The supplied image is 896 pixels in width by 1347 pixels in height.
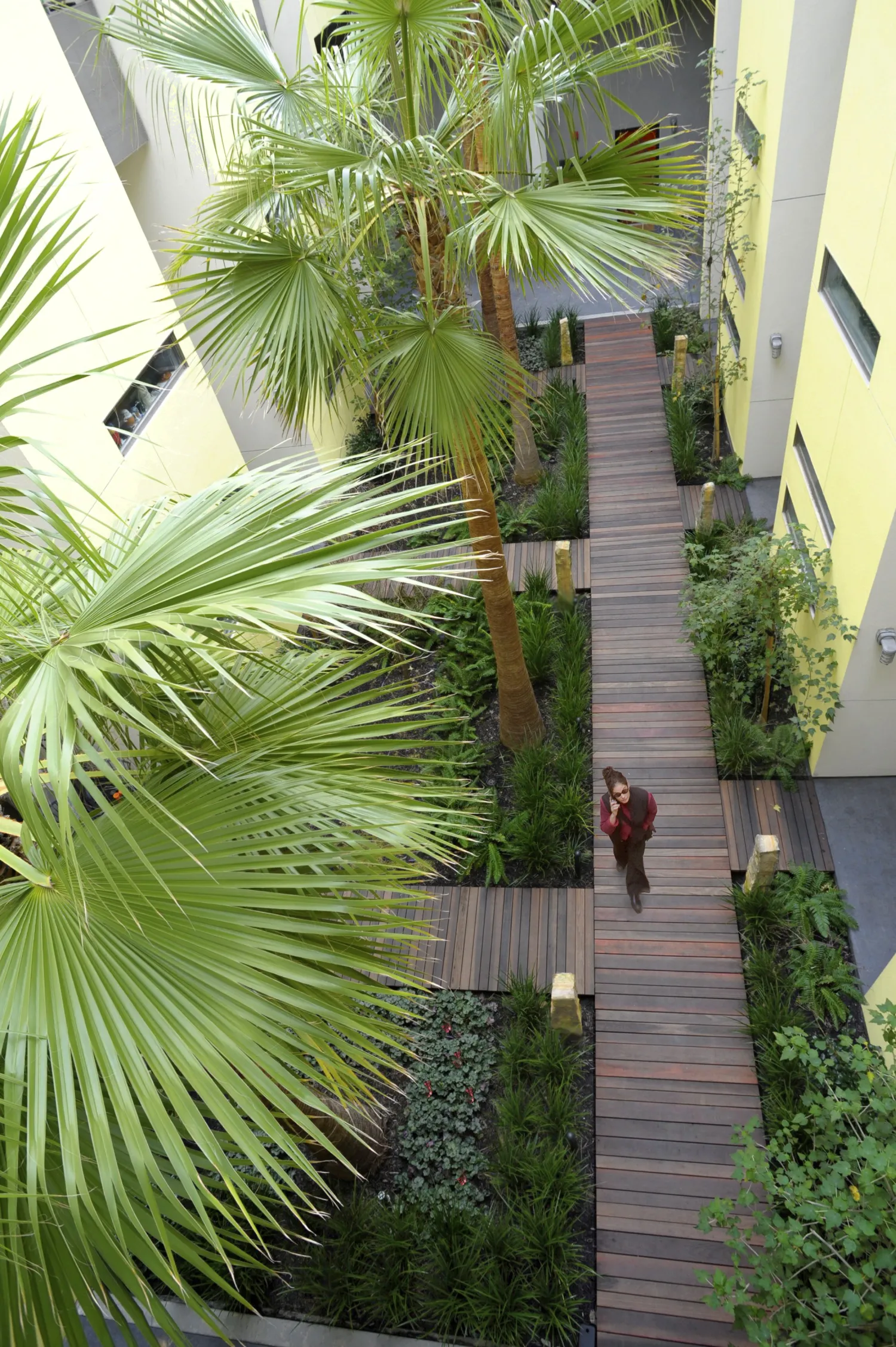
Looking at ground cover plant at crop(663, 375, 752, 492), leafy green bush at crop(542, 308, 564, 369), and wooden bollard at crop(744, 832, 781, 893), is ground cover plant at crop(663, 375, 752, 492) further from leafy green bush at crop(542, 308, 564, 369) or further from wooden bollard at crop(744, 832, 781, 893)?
wooden bollard at crop(744, 832, 781, 893)

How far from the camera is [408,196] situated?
180 inches

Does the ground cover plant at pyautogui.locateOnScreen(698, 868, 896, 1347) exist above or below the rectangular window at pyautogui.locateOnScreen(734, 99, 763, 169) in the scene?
below

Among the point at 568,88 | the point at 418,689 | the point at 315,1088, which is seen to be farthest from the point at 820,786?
the point at 568,88

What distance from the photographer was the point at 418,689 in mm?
9156

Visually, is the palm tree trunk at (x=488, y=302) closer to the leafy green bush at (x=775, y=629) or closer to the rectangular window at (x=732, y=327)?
the rectangular window at (x=732, y=327)

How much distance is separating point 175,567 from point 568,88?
422 centimetres

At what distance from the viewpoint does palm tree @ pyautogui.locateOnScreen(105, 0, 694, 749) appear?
4.26m

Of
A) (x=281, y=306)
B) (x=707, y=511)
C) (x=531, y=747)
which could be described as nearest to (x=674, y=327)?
(x=707, y=511)

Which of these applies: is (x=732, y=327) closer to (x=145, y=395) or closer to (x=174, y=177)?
(x=174, y=177)

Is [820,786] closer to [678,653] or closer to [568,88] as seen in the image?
[678,653]

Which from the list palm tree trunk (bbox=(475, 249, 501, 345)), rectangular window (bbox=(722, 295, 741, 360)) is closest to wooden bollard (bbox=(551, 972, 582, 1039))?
palm tree trunk (bbox=(475, 249, 501, 345))

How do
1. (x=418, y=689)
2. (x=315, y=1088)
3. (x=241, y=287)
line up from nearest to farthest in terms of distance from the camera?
(x=241, y=287) < (x=315, y=1088) < (x=418, y=689)

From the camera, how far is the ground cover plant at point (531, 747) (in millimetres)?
7082

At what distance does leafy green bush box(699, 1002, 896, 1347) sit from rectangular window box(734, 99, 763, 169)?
8188 mm
